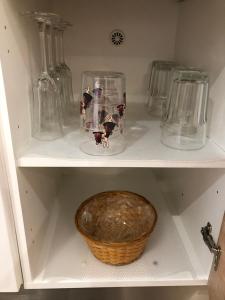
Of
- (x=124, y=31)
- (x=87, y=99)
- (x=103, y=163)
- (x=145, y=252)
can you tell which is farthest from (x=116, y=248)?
(x=124, y=31)

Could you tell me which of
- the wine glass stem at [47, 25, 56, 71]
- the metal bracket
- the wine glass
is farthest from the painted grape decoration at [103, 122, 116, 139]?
the metal bracket

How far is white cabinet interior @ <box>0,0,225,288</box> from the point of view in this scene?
584 mm

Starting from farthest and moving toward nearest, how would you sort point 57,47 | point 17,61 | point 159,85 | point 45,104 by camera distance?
point 159,85 < point 57,47 < point 45,104 < point 17,61

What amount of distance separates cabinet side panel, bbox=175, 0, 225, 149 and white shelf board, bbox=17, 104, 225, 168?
0.07 meters

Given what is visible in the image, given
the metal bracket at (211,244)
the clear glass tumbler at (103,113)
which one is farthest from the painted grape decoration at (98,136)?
the metal bracket at (211,244)

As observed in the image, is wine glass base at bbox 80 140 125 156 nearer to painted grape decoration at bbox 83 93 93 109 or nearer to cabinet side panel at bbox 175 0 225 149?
painted grape decoration at bbox 83 93 93 109

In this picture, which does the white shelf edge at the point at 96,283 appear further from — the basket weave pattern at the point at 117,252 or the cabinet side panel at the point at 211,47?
the cabinet side panel at the point at 211,47

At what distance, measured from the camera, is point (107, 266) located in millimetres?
755

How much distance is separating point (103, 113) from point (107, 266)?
42cm

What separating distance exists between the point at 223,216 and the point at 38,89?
0.52 meters

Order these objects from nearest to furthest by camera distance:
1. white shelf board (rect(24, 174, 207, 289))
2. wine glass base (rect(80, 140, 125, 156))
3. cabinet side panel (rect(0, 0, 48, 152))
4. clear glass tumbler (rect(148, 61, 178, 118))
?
1. cabinet side panel (rect(0, 0, 48, 152))
2. wine glass base (rect(80, 140, 125, 156))
3. white shelf board (rect(24, 174, 207, 289))
4. clear glass tumbler (rect(148, 61, 178, 118))

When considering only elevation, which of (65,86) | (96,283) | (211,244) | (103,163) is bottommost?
(96,283)

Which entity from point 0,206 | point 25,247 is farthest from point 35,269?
point 0,206

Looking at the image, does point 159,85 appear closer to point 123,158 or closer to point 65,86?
point 65,86
